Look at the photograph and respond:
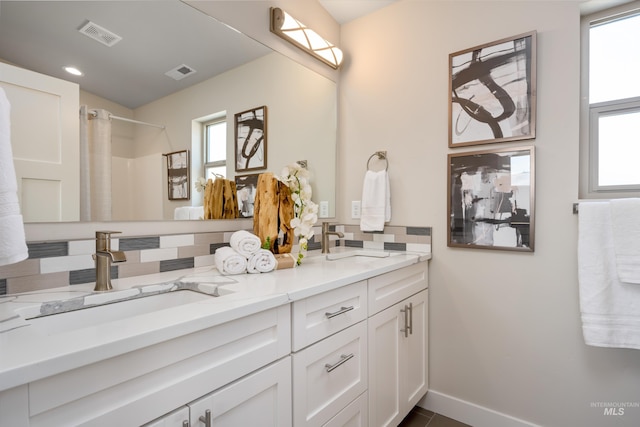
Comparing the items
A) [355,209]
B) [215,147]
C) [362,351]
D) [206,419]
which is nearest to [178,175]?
[215,147]

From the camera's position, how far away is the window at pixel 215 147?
1.41 m

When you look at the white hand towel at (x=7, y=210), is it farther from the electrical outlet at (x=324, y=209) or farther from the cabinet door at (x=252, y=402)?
the electrical outlet at (x=324, y=209)

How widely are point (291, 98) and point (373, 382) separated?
153cm

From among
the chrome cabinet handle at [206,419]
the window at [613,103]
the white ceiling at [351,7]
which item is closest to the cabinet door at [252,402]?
the chrome cabinet handle at [206,419]

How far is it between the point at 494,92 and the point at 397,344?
4.39 ft

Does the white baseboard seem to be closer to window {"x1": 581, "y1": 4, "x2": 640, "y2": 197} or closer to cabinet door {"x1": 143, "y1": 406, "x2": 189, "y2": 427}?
window {"x1": 581, "y1": 4, "x2": 640, "y2": 197}

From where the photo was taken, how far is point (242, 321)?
0.79 metres

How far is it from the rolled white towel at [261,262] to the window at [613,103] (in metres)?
1.50

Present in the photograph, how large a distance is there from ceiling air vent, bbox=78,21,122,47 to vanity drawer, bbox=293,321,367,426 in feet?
4.02

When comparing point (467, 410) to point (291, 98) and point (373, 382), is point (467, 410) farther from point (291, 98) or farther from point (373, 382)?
point (291, 98)

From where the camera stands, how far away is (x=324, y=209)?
2057 mm

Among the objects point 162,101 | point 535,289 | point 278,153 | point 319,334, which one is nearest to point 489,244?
point 535,289

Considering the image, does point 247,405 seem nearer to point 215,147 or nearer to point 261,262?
point 261,262

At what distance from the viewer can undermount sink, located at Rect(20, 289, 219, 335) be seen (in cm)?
78
